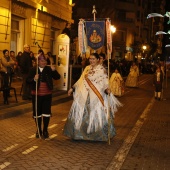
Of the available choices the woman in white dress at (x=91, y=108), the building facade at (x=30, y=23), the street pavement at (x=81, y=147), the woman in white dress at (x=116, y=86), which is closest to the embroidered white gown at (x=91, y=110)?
the woman in white dress at (x=91, y=108)

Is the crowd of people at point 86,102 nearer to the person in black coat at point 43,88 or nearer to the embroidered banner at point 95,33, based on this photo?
the person in black coat at point 43,88

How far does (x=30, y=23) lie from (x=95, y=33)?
32.1 feet

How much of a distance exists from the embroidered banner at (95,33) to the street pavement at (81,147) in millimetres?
3102

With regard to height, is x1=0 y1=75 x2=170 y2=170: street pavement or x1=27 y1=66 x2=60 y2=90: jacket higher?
x1=27 y1=66 x2=60 y2=90: jacket

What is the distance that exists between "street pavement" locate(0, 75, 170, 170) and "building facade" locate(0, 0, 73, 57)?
8.46m

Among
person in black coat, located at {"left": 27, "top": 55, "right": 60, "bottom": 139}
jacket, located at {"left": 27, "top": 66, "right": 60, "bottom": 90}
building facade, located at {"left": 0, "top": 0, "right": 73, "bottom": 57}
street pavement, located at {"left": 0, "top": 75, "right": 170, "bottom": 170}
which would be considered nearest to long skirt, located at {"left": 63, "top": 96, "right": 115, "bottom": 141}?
street pavement, located at {"left": 0, "top": 75, "right": 170, "bottom": 170}

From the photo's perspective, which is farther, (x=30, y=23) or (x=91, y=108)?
(x=30, y=23)

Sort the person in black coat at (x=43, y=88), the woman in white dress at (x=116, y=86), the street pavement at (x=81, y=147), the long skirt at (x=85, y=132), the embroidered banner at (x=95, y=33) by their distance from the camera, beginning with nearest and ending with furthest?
the street pavement at (x=81, y=147)
the long skirt at (x=85, y=132)
the person in black coat at (x=43, y=88)
the embroidered banner at (x=95, y=33)
the woman in white dress at (x=116, y=86)

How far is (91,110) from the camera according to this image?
8.35m

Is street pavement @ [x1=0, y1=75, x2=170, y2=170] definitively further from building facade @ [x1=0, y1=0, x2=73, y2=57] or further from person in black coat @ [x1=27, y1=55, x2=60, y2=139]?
building facade @ [x1=0, y1=0, x2=73, y2=57]

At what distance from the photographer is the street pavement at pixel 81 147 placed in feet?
21.7

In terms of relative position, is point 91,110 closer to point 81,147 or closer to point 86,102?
point 86,102

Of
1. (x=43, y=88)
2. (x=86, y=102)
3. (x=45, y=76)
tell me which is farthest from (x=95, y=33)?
(x=86, y=102)

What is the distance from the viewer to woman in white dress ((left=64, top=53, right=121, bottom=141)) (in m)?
8.23
